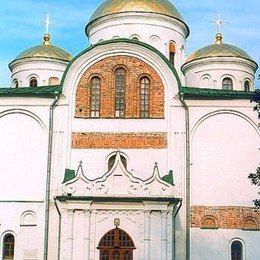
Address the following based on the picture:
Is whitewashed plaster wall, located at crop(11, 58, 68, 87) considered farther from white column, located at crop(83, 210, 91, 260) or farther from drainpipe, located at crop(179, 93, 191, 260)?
white column, located at crop(83, 210, 91, 260)

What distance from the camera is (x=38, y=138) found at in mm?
26797

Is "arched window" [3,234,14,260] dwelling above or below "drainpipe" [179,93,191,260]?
below

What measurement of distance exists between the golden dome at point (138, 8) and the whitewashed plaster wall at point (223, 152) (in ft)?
26.8

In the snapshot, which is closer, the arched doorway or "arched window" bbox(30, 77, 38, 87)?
the arched doorway

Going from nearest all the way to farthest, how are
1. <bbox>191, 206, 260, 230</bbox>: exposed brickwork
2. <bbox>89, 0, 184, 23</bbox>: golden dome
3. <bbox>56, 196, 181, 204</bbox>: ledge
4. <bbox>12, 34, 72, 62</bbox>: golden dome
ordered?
<bbox>56, 196, 181, 204</bbox>: ledge
<bbox>191, 206, 260, 230</bbox>: exposed brickwork
<bbox>89, 0, 184, 23</bbox>: golden dome
<bbox>12, 34, 72, 62</bbox>: golden dome

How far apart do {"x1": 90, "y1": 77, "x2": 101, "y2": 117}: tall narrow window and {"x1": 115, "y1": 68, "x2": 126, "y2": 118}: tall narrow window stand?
2.56ft

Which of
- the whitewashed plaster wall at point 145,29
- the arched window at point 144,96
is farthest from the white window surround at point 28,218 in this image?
the whitewashed plaster wall at point 145,29

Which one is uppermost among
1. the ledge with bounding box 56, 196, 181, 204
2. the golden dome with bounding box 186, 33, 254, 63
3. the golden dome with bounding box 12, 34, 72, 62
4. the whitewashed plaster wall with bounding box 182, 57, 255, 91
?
the golden dome with bounding box 12, 34, 72, 62

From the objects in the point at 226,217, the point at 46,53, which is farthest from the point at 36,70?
the point at 226,217

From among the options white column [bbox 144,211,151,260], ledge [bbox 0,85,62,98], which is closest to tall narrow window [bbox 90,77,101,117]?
ledge [bbox 0,85,62,98]

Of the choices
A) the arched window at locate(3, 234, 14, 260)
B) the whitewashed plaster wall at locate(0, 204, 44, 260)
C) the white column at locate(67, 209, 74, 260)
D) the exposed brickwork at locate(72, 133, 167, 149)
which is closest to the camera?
the white column at locate(67, 209, 74, 260)

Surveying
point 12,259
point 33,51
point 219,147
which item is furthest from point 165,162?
point 33,51

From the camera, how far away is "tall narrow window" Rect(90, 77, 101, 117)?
26938mm

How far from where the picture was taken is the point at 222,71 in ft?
107
